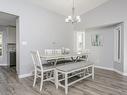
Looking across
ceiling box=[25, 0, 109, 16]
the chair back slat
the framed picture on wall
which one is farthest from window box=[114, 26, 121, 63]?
the chair back slat

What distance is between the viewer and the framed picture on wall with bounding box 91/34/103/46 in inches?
198

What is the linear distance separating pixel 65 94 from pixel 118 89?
4.58 ft

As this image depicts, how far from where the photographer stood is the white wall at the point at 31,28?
3.57 m

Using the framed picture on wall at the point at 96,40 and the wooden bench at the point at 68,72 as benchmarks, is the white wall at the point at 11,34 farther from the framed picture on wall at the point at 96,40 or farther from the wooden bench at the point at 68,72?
the framed picture on wall at the point at 96,40

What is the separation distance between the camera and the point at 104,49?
4.90 meters

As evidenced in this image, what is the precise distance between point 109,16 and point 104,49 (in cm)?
150

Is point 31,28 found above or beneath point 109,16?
beneath

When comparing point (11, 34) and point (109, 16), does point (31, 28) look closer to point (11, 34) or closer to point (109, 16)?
point (11, 34)

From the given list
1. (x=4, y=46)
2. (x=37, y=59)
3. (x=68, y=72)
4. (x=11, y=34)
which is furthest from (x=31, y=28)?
(x=4, y=46)

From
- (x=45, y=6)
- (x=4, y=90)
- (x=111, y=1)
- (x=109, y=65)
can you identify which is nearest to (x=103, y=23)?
(x=111, y=1)

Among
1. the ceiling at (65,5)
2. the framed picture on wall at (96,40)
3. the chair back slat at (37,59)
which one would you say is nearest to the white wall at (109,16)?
the ceiling at (65,5)

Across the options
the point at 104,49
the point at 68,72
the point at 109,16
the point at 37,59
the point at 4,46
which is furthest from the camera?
the point at 4,46

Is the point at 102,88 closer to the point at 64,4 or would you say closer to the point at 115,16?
the point at 115,16

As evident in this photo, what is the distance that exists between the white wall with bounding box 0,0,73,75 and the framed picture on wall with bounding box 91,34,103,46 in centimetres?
177
